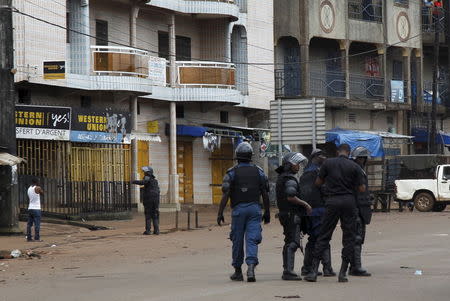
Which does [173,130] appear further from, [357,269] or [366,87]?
[357,269]

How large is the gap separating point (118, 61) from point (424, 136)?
74.9 ft

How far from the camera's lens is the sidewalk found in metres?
24.1

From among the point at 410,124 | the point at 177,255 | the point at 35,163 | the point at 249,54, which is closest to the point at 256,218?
the point at 177,255

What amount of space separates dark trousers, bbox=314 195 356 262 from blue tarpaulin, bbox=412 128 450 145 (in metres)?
38.7

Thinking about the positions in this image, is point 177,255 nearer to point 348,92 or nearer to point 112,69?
point 112,69

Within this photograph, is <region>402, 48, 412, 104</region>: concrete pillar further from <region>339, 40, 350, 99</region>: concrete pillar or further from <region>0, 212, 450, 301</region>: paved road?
<region>0, 212, 450, 301</region>: paved road

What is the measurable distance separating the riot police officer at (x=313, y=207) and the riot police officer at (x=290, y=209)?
6.1 inches

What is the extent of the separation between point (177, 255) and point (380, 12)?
32461 millimetres

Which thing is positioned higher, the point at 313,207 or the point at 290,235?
the point at 313,207

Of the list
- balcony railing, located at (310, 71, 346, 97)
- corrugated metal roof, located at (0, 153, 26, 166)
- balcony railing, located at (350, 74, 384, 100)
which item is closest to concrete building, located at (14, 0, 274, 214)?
balcony railing, located at (310, 71, 346, 97)

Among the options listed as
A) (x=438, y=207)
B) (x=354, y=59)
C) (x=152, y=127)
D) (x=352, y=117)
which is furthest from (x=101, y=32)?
(x=354, y=59)

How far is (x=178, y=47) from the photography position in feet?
132

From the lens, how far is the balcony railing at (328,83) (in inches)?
1871

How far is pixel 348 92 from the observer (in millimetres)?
48406
